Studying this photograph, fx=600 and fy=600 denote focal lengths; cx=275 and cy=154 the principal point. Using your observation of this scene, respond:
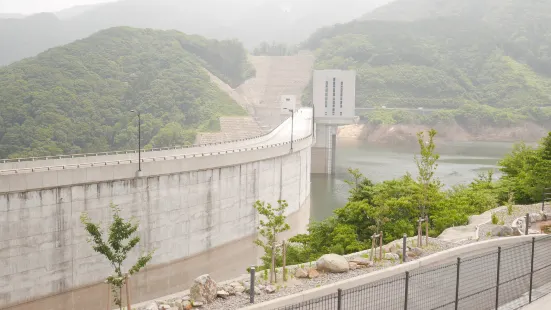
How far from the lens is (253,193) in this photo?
43.3m

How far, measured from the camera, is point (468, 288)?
16266mm

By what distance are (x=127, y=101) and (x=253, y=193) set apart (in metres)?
67.5

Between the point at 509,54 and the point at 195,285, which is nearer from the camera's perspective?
the point at 195,285

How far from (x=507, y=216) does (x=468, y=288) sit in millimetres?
12541

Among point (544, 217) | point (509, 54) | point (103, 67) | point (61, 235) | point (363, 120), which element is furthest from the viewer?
point (509, 54)

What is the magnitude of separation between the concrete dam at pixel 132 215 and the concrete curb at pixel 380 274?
1666 centimetres

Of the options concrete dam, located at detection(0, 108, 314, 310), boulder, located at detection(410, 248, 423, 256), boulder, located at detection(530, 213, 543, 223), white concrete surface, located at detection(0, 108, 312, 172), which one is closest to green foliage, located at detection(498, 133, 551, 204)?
boulder, located at detection(530, 213, 543, 223)

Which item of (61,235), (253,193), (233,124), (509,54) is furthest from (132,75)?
(509,54)

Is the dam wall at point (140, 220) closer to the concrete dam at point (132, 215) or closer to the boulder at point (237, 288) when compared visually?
the concrete dam at point (132, 215)

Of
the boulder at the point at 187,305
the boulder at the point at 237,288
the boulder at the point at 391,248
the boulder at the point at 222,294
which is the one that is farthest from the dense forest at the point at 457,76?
the boulder at the point at 187,305

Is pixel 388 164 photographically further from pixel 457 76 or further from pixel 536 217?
pixel 457 76

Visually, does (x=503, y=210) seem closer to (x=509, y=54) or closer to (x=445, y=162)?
(x=445, y=162)

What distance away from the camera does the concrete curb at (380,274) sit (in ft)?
51.1

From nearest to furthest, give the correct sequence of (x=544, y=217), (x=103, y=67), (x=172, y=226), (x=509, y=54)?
(x=544, y=217), (x=172, y=226), (x=103, y=67), (x=509, y=54)
